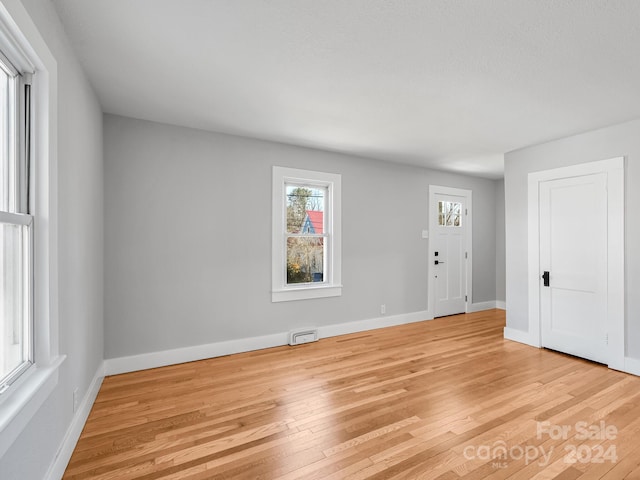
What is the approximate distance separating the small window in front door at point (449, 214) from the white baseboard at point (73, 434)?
17.0 ft

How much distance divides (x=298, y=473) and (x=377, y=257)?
138 inches

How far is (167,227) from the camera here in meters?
3.59

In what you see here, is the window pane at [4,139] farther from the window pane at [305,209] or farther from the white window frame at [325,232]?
the window pane at [305,209]

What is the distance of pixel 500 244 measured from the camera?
654 cm

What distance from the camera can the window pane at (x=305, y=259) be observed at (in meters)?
4.46

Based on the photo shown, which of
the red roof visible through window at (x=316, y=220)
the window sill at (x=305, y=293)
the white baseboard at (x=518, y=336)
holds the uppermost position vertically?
the red roof visible through window at (x=316, y=220)

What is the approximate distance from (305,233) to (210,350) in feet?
5.94

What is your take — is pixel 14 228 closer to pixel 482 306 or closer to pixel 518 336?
pixel 518 336

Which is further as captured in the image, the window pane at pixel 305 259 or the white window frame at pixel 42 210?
the window pane at pixel 305 259

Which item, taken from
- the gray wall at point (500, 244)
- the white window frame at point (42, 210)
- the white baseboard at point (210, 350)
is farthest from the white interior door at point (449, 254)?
the white window frame at point (42, 210)

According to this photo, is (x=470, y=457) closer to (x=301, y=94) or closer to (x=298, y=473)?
(x=298, y=473)

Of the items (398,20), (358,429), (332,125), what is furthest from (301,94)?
(358,429)

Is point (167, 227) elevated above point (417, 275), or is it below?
above

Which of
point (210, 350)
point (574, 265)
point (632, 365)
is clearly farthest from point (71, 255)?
point (632, 365)
